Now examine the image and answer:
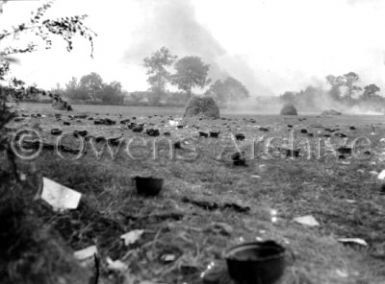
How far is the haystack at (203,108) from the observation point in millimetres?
22594

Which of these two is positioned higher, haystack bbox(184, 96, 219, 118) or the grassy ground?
haystack bbox(184, 96, 219, 118)

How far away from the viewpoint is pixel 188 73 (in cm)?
7531

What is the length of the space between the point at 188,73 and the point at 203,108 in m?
53.4

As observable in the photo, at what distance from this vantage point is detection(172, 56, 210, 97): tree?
74.5 meters

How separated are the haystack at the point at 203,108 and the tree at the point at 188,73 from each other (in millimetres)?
50922

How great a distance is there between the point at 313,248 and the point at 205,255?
1059 mm

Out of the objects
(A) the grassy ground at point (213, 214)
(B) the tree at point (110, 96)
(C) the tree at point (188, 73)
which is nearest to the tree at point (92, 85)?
(B) the tree at point (110, 96)

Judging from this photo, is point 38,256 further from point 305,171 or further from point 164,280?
point 305,171

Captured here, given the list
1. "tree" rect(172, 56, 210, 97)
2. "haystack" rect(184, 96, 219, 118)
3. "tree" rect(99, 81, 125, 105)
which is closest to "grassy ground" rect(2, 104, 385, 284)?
"haystack" rect(184, 96, 219, 118)

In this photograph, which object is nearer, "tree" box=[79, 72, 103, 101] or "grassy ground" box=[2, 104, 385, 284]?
"grassy ground" box=[2, 104, 385, 284]

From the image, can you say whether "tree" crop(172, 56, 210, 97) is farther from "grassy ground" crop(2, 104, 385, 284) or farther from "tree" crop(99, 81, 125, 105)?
"grassy ground" crop(2, 104, 385, 284)

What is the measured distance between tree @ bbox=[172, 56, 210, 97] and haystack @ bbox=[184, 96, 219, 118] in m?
50.9

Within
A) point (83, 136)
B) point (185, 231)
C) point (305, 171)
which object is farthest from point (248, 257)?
point (83, 136)

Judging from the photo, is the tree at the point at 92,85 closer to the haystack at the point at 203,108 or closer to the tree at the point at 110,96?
the tree at the point at 110,96
